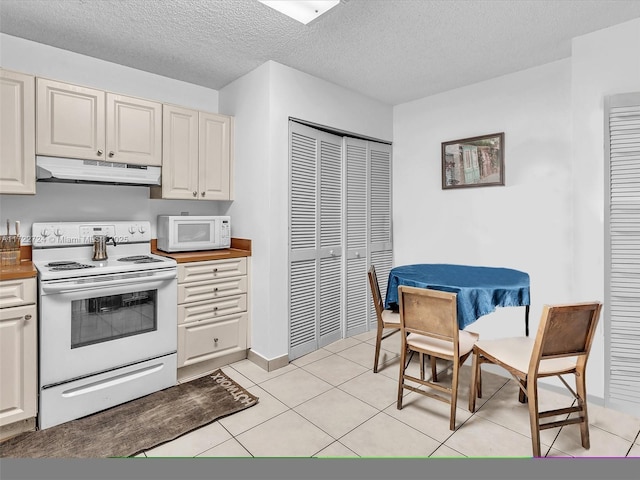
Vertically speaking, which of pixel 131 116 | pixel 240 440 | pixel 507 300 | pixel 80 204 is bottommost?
pixel 240 440

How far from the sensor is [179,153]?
122 inches

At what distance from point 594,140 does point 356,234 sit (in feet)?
7.15

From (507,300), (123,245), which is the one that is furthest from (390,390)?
(123,245)

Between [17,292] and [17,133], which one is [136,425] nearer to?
[17,292]

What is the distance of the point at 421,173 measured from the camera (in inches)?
157

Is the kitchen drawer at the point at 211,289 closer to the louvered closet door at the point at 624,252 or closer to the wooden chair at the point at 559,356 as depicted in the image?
the wooden chair at the point at 559,356

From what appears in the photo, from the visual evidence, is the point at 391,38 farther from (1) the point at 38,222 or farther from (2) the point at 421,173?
(1) the point at 38,222

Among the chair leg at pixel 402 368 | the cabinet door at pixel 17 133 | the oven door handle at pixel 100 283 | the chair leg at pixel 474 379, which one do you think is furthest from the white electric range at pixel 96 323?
the chair leg at pixel 474 379

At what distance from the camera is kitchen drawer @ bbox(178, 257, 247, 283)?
288cm

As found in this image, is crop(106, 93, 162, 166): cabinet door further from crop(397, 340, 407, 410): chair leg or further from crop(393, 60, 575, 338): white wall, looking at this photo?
crop(393, 60, 575, 338): white wall

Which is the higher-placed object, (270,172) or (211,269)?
(270,172)

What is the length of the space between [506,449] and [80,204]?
3.49 metres

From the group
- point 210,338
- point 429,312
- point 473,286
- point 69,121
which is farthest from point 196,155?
point 473,286

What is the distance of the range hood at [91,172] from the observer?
249cm
